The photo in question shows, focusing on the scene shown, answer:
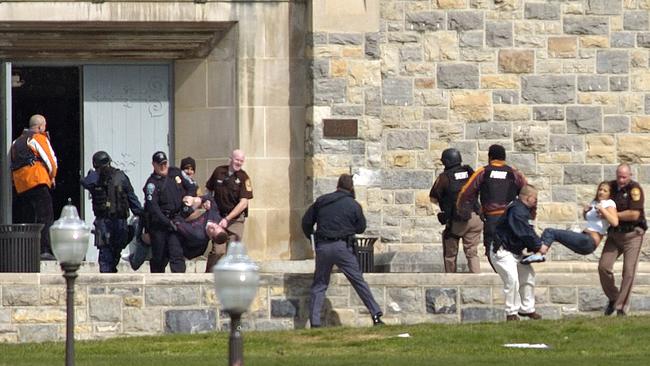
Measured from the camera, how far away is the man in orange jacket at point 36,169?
2294 cm

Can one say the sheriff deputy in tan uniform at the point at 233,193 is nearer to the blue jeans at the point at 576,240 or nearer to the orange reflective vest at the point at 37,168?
the orange reflective vest at the point at 37,168

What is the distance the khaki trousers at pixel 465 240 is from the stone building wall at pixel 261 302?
103 cm

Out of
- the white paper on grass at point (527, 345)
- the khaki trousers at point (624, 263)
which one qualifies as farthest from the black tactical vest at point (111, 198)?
the white paper on grass at point (527, 345)

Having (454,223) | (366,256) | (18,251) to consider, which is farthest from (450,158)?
(18,251)

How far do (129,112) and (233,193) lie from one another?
3.43 meters

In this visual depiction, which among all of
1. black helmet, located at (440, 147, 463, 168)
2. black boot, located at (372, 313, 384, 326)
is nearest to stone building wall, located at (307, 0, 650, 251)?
black helmet, located at (440, 147, 463, 168)

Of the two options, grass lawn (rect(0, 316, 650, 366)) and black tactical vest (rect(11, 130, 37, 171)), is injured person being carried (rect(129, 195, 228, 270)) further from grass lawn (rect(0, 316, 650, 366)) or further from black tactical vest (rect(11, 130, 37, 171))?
grass lawn (rect(0, 316, 650, 366))

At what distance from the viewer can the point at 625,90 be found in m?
25.2

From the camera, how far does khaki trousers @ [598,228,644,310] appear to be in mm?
21094

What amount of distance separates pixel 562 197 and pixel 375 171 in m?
2.27

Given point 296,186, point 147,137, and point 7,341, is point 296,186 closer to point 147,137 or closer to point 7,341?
point 147,137

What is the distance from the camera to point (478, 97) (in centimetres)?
2495

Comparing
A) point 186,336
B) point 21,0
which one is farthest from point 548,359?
point 21,0

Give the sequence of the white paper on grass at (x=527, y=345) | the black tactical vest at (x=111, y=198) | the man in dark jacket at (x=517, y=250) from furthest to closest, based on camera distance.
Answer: the black tactical vest at (x=111, y=198), the man in dark jacket at (x=517, y=250), the white paper on grass at (x=527, y=345)
